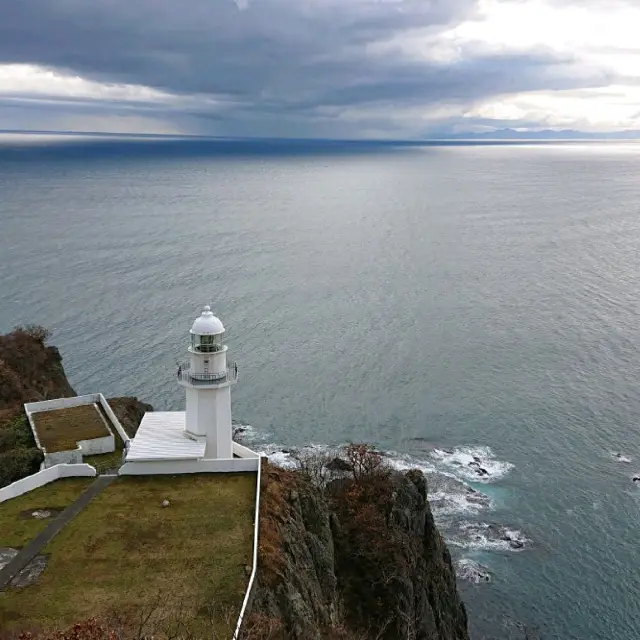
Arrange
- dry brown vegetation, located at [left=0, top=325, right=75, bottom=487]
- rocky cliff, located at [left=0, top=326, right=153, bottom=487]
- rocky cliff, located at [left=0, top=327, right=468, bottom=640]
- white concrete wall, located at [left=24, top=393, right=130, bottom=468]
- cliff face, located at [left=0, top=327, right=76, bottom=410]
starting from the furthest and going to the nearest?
1. cliff face, located at [left=0, top=327, right=76, bottom=410]
2. white concrete wall, located at [left=24, top=393, right=130, bottom=468]
3. rocky cliff, located at [left=0, top=326, right=153, bottom=487]
4. dry brown vegetation, located at [left=0, top=325, right=75, bottom=487]
5. rocky cliff, located at [left=0, top=327, right=468, bottom=640]

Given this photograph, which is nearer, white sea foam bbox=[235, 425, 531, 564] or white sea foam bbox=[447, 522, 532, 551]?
white sea foam bbox=[447, 522, 532, 551]

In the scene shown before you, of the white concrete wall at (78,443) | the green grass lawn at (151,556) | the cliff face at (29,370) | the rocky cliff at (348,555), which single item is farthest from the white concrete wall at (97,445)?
the cliff face at (29,370)

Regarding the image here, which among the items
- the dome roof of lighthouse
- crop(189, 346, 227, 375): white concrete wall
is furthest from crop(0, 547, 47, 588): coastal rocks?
the dome roof of lighthouse

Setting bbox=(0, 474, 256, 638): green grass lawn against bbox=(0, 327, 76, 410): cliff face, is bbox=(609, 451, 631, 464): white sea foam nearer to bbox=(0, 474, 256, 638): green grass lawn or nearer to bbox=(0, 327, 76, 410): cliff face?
bbox=(0, 474, 256, 638): green grass lawn

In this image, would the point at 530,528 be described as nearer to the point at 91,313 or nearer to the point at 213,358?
the point at 213,358

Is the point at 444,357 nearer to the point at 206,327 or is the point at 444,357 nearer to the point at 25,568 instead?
the point at 206,327

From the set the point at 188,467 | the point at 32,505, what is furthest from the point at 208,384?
the point at 32,505
